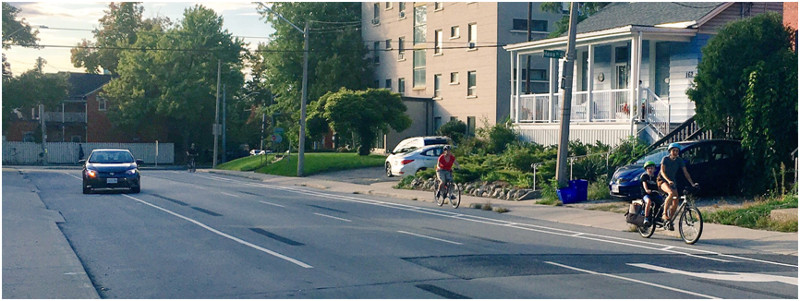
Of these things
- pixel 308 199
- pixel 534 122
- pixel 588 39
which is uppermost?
pixel 588 39

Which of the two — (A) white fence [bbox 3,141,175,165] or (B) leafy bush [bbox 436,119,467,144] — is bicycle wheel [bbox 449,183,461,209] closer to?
(B) leafy bush [bbox 436,119,467,144]

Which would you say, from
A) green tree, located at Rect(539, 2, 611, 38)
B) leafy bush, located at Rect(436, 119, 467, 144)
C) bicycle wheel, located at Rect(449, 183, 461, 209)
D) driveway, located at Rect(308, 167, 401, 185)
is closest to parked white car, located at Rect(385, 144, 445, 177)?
driveway, located at Rect(308, 167, 401, 185)

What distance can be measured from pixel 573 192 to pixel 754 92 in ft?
17.0

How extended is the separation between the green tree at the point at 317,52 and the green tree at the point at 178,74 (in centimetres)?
743

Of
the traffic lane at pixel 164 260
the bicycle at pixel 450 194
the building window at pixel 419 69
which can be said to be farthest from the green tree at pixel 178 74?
the traffic lane at pixel 164 260

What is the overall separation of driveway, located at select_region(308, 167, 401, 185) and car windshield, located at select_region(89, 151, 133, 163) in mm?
9470

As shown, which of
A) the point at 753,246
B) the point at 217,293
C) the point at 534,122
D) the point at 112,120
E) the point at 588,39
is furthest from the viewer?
the point at 112,120

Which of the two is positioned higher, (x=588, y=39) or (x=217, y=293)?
(x=588, y=39)

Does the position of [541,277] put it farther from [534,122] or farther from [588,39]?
[534,122]

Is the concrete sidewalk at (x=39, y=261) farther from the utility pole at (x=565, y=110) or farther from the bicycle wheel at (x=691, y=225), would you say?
the utility pole at (x=565, y=110)

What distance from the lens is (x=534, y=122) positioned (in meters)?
35.5

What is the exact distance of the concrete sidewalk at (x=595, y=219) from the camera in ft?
50.4

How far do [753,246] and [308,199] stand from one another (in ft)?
47.9

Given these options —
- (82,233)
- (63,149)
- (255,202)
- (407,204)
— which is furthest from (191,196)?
(63,149)
